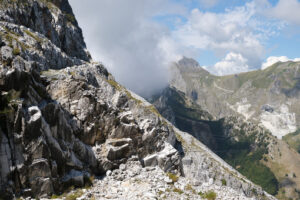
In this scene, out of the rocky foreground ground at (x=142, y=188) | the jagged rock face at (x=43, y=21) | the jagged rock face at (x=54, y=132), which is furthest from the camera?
the jagged rock face at (x=43, y=21)

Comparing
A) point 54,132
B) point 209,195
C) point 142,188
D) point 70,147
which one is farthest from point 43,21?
point 209,195

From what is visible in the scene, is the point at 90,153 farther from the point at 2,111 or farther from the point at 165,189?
the point at 2,111

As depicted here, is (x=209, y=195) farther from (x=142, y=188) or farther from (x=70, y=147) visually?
(x=70, y=147)

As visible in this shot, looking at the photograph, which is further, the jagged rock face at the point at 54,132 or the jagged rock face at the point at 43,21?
the jagged rock face at the point at 43,21

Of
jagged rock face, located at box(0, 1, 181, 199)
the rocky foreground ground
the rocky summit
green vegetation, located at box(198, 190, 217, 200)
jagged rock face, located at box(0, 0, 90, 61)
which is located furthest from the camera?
jagged rock face, located at box(0, 0, 90, 61)

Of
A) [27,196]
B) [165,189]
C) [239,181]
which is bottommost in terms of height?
[239,181]

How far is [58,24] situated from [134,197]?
235 ft

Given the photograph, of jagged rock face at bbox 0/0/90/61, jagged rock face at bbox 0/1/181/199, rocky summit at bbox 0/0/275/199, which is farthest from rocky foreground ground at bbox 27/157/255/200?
jagged rock face at bbox 0/0/90/61

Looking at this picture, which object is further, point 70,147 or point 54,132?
point 70,147

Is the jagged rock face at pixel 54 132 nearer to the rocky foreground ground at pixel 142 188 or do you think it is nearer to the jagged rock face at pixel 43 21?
the rocky foreground ground at pixel 142 188

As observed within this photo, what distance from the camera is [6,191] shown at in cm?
1678

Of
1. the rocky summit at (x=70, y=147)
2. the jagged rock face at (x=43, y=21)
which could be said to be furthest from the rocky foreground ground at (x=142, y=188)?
the jagged rock face at (x=43, y=21)

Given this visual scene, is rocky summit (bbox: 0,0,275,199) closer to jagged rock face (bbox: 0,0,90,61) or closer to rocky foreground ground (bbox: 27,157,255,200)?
rocky foreground ground (bbox: 27,157,255,200)

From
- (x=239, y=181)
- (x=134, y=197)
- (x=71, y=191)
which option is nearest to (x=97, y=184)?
(x=71, y=191)
